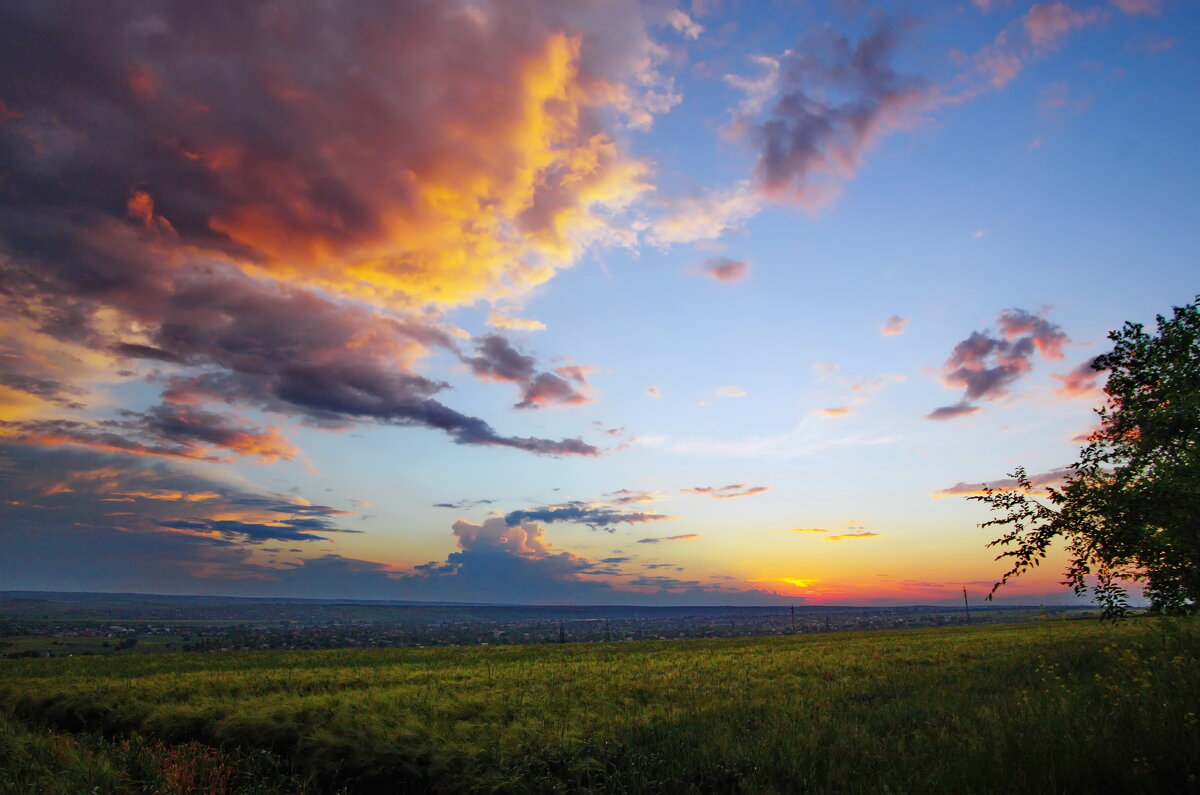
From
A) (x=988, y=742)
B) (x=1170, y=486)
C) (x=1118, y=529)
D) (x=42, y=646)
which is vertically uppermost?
(x=1170, y=486)

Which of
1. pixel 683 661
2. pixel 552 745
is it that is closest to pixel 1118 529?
pixel 552 745

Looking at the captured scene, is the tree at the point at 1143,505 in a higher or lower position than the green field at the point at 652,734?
higher

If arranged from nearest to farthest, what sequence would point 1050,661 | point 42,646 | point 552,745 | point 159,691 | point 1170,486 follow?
point 1170,486 → point 552,745 → point 159,691 → point 1050,661 → point 42,646

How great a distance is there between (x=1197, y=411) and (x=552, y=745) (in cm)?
1364

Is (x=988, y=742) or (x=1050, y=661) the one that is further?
(x=1050, y=661)

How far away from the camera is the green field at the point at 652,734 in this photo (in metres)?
9.59

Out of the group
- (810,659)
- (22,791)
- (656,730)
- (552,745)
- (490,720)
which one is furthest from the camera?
(810,659)

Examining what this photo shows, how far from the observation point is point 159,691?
69.9 ft

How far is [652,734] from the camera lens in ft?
44.5

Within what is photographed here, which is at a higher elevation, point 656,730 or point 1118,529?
point 1118,529

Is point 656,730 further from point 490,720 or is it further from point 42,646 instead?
point 42,646

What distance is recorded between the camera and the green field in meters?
9.59

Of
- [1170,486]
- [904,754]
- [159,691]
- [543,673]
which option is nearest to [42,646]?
[159,691]

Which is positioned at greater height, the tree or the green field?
the tree
